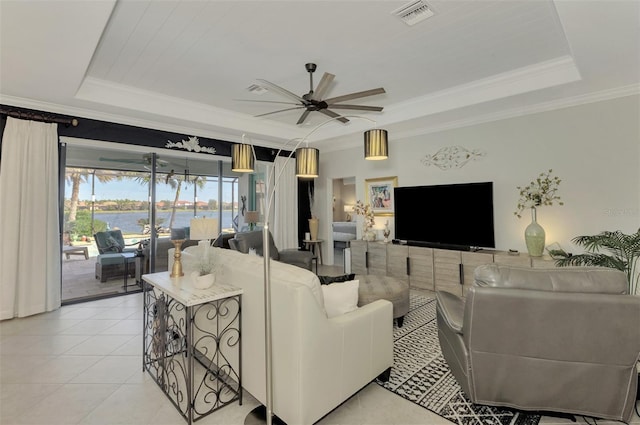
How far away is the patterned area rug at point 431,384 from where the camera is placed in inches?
76.4

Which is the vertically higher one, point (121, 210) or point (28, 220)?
point (121, 210)

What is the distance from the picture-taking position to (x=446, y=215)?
473cm

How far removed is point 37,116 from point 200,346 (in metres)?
3.81

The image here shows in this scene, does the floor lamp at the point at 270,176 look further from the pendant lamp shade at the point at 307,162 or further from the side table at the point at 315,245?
the side table at the point at 315,245

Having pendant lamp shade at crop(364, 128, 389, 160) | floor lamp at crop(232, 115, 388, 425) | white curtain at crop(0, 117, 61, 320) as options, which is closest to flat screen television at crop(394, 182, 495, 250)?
floor lamp at crop(232, 115, 388, 425)

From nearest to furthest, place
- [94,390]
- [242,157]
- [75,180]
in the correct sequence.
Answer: [94,390] < [242,157] < [75,180]

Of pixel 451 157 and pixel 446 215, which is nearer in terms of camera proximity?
pixel 446 215

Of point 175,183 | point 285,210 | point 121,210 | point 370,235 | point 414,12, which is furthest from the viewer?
point 285,210

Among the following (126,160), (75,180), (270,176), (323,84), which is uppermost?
(323,84)

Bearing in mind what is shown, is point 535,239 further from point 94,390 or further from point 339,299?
point 94,390

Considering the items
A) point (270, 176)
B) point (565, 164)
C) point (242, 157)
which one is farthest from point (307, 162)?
point (565, 164)

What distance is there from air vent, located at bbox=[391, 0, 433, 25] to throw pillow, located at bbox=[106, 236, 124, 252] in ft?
16.9

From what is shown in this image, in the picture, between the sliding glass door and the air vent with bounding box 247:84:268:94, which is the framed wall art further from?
the sliding glass door

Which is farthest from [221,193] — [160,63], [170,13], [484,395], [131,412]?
[484,395]
